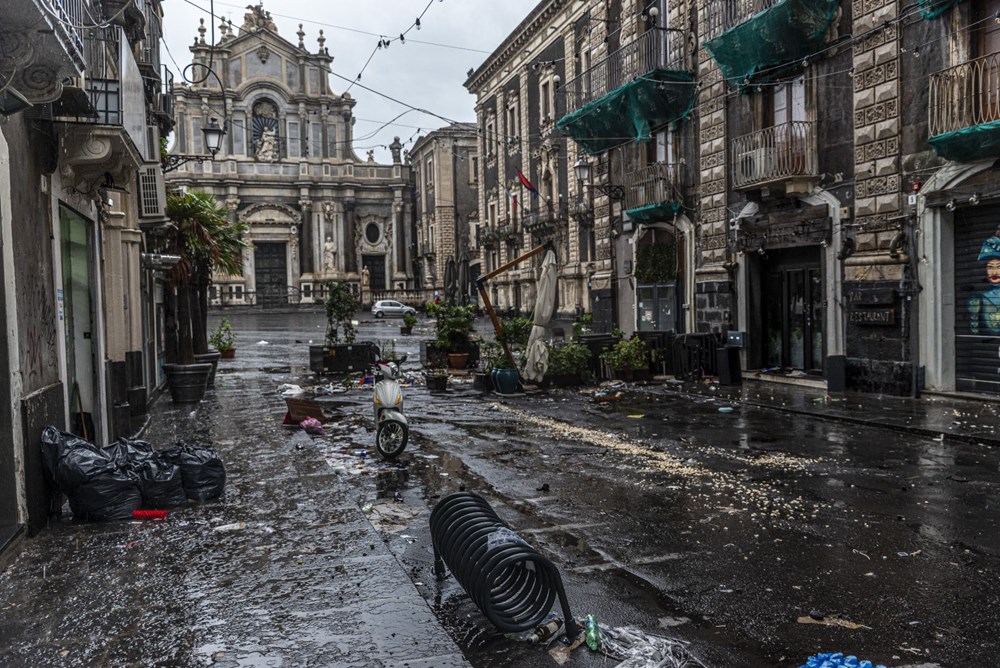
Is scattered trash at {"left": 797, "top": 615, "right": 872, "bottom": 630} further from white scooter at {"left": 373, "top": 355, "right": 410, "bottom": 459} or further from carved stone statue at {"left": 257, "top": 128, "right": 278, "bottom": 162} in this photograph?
carved stone statue at {"left": 257, "top": 128, "right": 278, "bottom": 162}

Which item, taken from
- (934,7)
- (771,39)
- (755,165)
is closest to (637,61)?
(771,39)

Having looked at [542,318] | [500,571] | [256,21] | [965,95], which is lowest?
[500,571]

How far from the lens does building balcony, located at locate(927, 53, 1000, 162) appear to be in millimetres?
11922

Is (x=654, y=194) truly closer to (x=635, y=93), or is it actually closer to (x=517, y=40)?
Result: (x=635, y=93)

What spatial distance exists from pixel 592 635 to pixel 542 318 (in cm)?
1219

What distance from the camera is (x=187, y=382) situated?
1470cm

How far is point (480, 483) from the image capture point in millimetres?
8352

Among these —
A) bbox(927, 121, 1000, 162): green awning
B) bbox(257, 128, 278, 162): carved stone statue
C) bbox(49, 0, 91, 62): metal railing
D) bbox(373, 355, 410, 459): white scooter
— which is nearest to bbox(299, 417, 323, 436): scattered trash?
bbox(373, 355, 410, 459): white scooter

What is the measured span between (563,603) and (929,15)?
41.7 feet

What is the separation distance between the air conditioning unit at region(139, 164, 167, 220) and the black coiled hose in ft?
37.6

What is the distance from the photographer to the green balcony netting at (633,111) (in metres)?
19.7

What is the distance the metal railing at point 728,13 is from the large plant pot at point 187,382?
1254 cm

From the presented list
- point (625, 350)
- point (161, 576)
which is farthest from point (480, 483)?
point (625, 350)

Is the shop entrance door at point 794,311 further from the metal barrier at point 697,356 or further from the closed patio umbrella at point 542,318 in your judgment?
the closed patio umbrella at point 542,318
